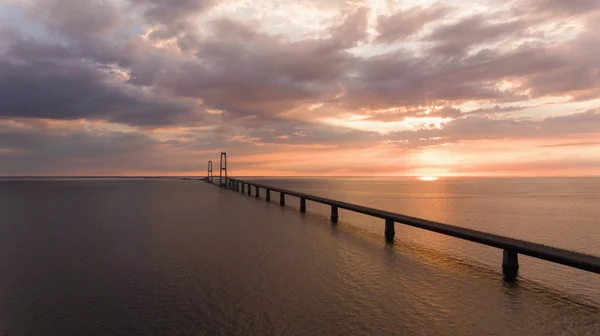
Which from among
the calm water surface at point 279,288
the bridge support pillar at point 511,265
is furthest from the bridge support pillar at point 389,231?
the bridge support pillar at point 511,265

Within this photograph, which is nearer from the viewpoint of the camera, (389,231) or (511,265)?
(511,265)

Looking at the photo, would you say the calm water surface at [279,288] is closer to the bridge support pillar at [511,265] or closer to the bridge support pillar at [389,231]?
the bridge support pillar at [511,265]

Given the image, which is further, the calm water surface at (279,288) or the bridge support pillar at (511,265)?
the bridge support pillar at (511,265)

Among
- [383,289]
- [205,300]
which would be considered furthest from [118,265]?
[383,289]

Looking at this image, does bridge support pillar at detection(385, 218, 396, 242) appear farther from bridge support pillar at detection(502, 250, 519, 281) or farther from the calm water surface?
bridge support pillar at detection(502, 250, 519, 281)

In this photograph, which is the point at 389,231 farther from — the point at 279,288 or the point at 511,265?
the point at 279,288

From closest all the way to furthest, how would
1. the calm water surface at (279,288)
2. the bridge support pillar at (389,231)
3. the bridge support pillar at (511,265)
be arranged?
1. the calm water surface at (279,288)
2. the bridge support pillar at (511,265)
3. the bridge support pillar at (389,231)

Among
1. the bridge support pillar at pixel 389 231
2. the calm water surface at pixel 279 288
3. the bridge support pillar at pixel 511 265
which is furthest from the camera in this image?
the bridge support pillar at pixel 389 231

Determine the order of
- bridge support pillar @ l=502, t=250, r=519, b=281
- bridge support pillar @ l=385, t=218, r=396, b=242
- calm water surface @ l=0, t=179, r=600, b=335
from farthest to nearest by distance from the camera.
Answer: bridge support pillar @ l=385, t=218, r=396, b=242 < bridge support pillar @ l=502, t=250, r=519, b=281 < calm water surface @ l=0, t=179, r=600, b=335

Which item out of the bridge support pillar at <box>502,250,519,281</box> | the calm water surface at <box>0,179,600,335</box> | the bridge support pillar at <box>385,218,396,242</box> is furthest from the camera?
the bridge support pillar at <box>385,218,396,242</box>

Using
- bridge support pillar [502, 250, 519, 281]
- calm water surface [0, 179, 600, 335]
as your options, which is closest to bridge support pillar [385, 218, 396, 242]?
calm water surface [0, 179, 600, 335]

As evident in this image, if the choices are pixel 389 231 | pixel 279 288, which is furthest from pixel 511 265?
pixel 389 231

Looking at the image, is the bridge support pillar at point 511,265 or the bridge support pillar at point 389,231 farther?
the bridge support pillar at point 389,231
